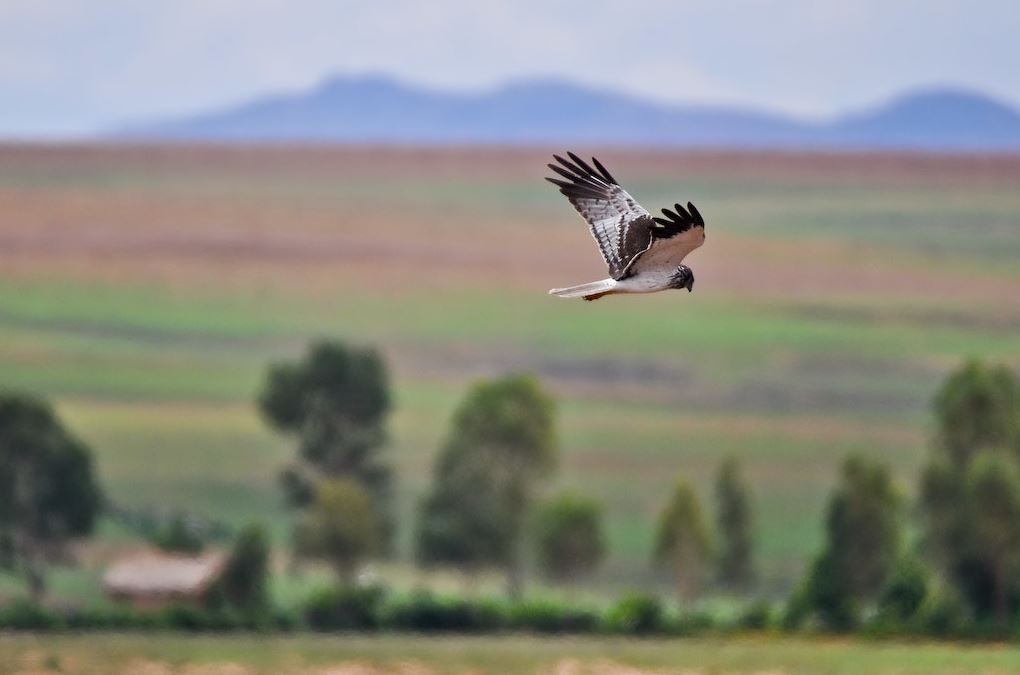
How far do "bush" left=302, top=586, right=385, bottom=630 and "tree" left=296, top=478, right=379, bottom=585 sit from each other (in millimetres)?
18527

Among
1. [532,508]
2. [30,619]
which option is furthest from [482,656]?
[532,508]

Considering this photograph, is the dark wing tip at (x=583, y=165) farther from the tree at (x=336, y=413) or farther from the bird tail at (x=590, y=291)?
the tree at (x=336, y=413)

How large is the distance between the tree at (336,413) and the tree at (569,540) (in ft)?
49.4

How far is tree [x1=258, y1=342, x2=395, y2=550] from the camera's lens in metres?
116

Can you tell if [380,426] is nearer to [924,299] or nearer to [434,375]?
[434,375]

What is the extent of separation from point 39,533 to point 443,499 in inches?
784

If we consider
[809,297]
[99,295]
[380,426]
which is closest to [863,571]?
[380,426]

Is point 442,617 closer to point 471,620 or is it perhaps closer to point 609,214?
point 471,620

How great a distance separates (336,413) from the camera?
11894cm

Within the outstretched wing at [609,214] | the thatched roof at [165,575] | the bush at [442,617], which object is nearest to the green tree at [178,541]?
the thatched roof at [165,575]

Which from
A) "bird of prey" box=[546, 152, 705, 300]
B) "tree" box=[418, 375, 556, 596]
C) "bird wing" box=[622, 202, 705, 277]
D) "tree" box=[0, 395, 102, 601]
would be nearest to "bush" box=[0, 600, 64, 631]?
"tree" box=[0, 395, 102, 601]

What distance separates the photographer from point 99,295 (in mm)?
189000

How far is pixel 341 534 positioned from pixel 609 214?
3004 inches

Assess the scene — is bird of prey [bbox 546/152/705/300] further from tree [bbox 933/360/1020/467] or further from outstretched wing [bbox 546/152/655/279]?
tree [bbox 933/360/1020/467]
